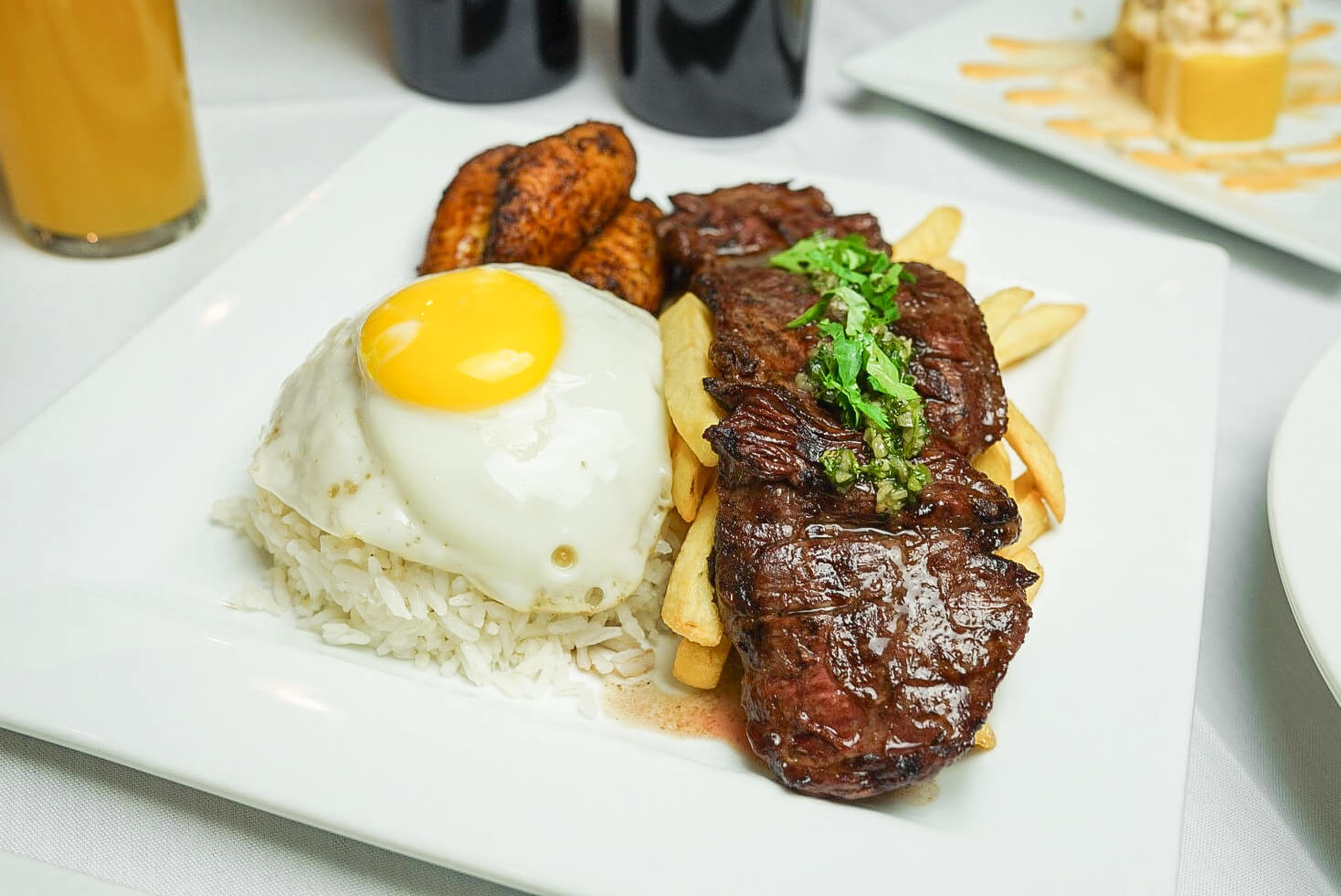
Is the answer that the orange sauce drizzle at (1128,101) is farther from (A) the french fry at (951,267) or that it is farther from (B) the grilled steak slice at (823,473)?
(B) the grilled steak slice at (823,473)

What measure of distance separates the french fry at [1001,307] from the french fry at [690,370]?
87 cm

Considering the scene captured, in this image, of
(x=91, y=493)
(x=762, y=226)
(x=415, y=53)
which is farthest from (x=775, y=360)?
(x=415, y=53)

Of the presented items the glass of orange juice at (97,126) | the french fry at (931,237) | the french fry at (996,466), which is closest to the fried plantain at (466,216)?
the glass of orange juice at (97,126)

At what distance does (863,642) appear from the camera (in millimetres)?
2488

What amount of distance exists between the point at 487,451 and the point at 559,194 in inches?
47.4

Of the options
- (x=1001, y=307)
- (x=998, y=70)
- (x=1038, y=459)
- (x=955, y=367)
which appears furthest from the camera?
(x=998, y=70)

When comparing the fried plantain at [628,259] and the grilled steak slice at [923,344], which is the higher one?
the grilled steak slice at [923,344]

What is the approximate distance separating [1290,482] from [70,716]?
9.31 ft

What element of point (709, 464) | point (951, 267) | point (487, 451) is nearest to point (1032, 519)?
point (709, 464)

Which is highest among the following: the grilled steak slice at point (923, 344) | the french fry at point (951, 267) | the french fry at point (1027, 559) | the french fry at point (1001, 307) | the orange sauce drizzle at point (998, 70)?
the grilled steak slice at point (923, 344)

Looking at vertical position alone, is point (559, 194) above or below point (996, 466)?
above

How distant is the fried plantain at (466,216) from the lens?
3.66m

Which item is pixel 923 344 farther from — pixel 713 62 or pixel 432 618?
pixel 713 62

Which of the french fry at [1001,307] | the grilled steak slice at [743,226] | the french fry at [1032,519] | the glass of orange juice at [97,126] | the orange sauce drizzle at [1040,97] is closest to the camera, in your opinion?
the french fry at [1032,519]
